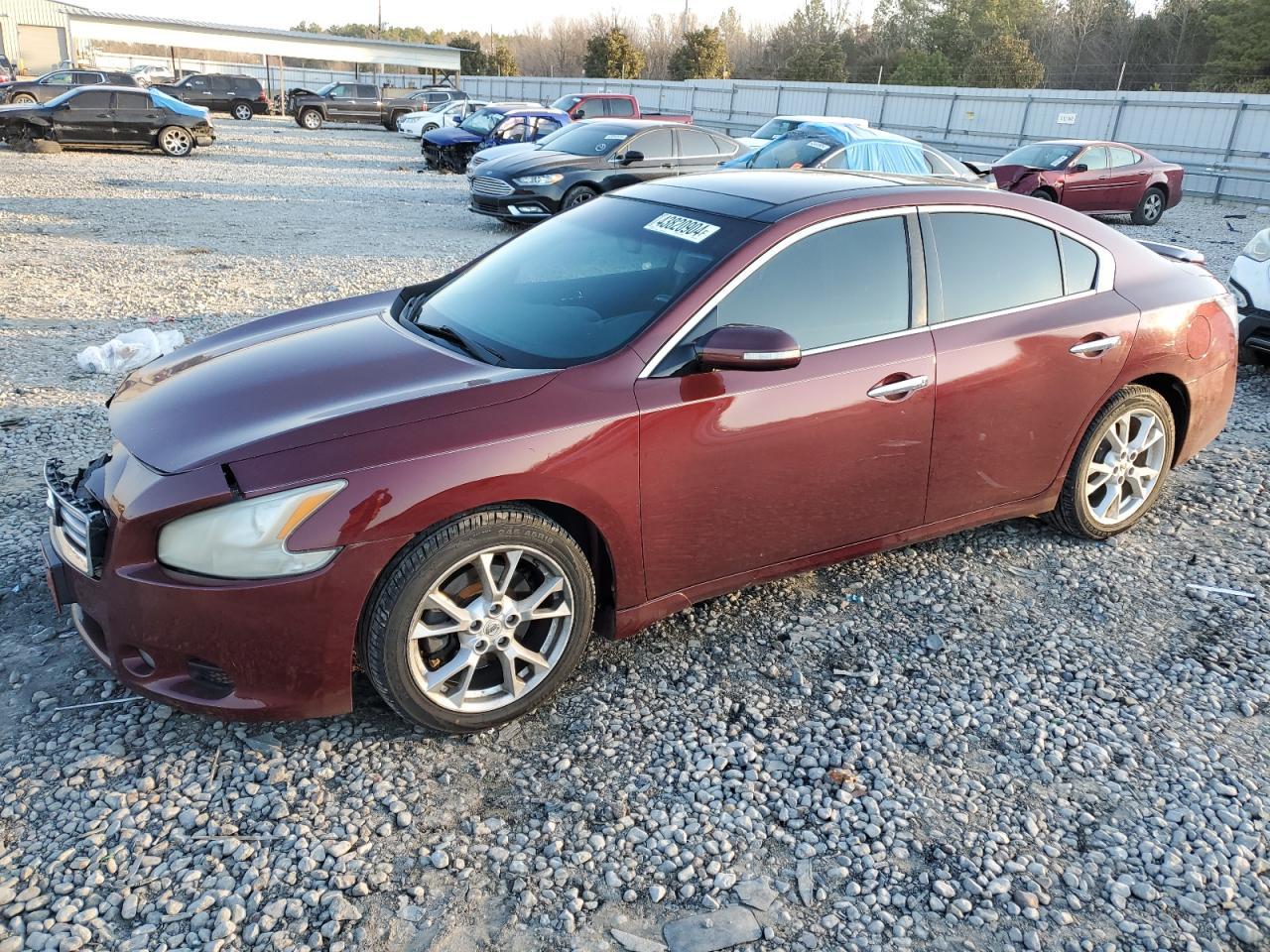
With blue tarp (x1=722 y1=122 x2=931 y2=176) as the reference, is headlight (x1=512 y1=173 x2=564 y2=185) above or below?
below

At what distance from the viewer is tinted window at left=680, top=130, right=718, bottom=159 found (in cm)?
1434

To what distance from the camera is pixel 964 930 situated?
2.46m

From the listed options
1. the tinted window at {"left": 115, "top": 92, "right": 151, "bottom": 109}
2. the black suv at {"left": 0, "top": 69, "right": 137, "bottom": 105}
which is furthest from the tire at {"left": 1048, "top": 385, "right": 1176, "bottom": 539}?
the black suv at {"left": 0, "top": 69, "right": 137, "bottom": 105}

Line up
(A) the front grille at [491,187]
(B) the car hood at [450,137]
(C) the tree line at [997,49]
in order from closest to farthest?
1. (A) the front grille at [491,187]
2. (B) the car hood at [450,137]
3. (C) the tree line at [997,49]

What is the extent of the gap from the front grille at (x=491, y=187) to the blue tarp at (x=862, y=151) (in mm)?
3651

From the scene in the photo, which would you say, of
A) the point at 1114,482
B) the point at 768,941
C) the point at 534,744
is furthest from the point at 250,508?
the point at 1114,482

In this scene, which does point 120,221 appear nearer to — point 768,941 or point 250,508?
point 250,508

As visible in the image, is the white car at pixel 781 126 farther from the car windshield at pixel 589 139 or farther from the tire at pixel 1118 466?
the tire at pixel 1118 466

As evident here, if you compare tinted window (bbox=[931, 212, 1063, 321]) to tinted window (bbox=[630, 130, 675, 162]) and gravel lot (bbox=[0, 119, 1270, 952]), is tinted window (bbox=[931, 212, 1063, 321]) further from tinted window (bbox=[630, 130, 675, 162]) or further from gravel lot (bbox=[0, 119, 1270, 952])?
tinted window (bbox=[630, 130, 675, 162])

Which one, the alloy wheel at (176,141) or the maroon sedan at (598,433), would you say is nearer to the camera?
the maroon sedan at (598,433)

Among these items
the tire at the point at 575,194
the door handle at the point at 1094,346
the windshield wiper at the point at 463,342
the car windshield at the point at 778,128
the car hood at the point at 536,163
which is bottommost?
the tire at the point at 575,194

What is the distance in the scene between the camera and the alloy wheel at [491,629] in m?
2.96

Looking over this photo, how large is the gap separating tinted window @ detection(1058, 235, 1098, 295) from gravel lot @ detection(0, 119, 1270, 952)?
1248 millimetres

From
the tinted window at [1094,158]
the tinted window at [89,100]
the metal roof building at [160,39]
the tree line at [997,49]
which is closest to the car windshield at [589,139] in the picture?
the tinted window at [1094,158]
